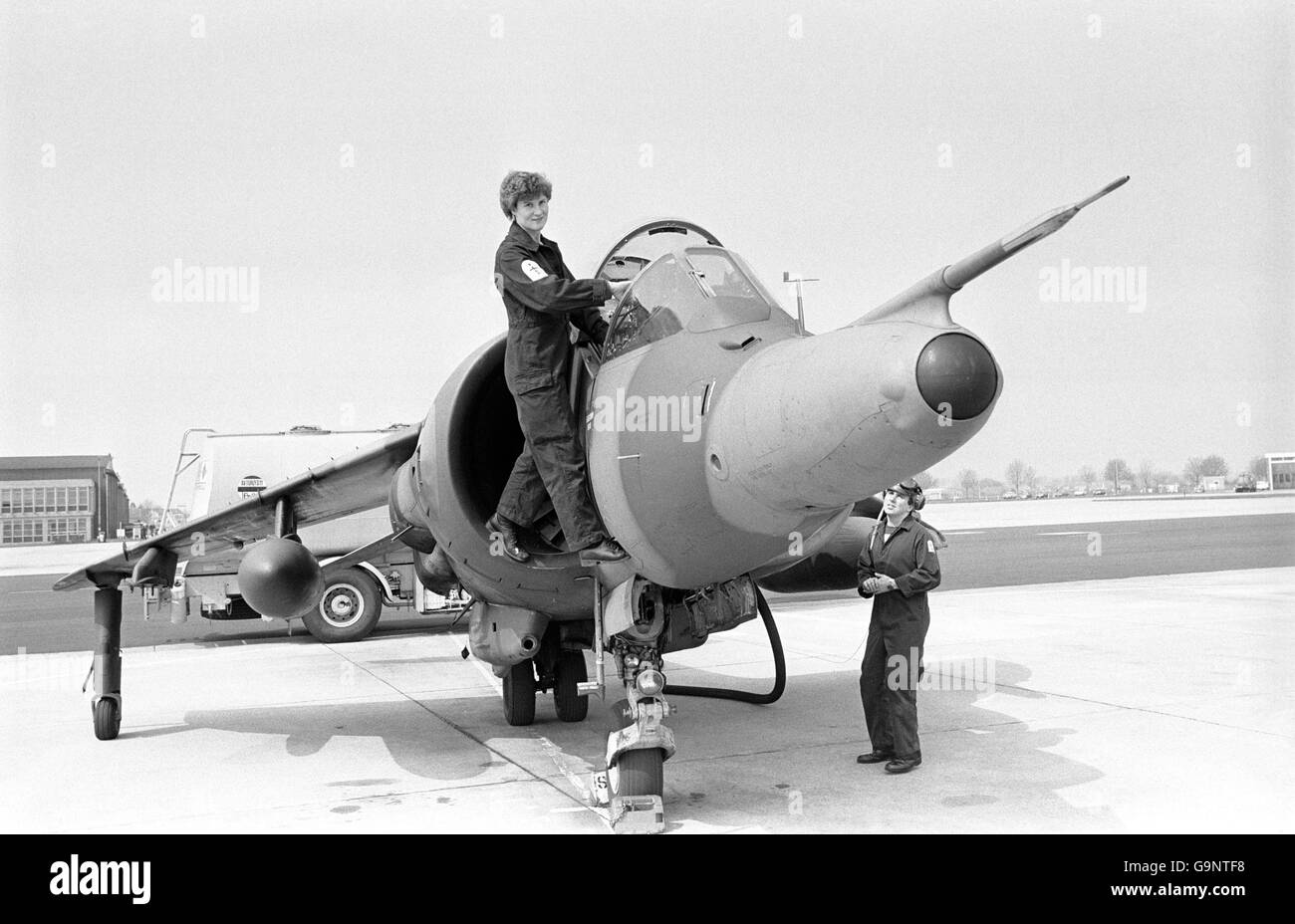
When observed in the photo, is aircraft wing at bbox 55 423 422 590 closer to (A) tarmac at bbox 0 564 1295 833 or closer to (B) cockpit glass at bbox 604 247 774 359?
(A) tarmac at bbox 0 564 1295 833

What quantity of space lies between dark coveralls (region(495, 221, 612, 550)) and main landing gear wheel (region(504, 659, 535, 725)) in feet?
9.90

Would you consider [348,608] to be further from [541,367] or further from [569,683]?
[541,367]

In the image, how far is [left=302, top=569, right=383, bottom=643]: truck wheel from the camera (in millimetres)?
14580

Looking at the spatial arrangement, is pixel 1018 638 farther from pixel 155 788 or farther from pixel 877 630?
pixel 155 788

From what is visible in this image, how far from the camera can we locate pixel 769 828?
515cm

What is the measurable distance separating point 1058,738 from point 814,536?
341cm

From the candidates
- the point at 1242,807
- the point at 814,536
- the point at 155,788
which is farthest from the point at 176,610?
the point at 1242,807

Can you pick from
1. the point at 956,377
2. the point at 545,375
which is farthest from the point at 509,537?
the point at 956,377

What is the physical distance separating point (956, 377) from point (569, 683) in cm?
529

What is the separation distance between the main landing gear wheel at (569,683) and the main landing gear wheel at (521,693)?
0.20 meters

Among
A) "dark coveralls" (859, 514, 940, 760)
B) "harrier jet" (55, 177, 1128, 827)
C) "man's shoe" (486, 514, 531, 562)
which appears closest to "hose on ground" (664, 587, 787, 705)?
"harrier jet" (55, 177, 1128, 827)

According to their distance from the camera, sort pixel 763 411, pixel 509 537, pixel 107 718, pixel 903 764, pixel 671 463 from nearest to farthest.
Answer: pixel 763 411 → pixel 671 463 → pixel 509 537 → pixel 903 764 → pixel 107 718

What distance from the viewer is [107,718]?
8.09 meters

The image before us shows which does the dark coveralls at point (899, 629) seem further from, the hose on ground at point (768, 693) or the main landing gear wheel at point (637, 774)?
the main landing gear wheel at point (637, 774)
